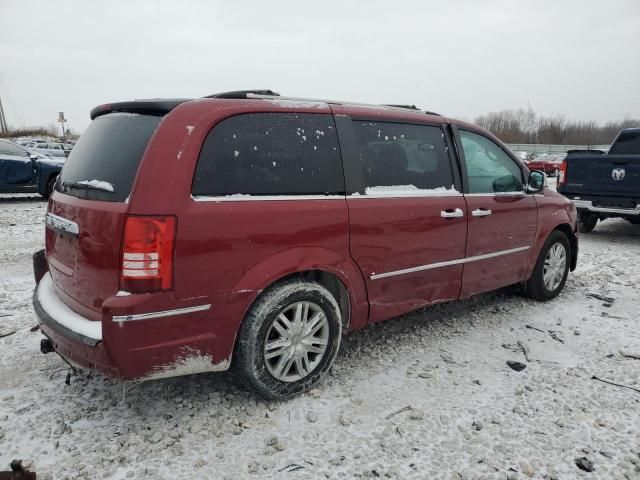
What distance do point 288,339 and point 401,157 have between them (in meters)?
1.51

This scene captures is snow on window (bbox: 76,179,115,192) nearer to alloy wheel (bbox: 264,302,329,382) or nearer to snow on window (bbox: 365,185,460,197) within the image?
alloy wheel (bbox: 264,302,329,382)

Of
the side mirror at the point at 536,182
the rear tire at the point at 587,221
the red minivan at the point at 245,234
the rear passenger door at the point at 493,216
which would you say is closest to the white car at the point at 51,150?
the rear tire at the point at 587,221

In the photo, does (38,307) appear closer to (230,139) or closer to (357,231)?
(230,139)

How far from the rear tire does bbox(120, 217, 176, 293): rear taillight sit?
825 cm

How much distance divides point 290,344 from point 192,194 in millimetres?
1053

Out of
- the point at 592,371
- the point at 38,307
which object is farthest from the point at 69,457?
the point at 592,371

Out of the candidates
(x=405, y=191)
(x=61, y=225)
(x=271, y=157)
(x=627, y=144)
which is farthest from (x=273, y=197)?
(x=627, y=144)

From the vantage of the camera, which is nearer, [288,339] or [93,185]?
[93,185]

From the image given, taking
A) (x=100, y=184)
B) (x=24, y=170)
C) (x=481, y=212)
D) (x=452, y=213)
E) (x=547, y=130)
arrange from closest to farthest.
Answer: (x=100, y=184) → (x=452, y=213) → (x=481, y=212) → (x=24, y=170) → (x=547, y=130)

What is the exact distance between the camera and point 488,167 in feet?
13.2

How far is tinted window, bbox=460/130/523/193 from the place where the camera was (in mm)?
3811

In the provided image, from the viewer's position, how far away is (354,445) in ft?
7.91

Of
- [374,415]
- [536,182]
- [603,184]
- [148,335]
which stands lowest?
[374,415]

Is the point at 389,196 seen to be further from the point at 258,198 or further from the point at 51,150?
the point at 51,150
